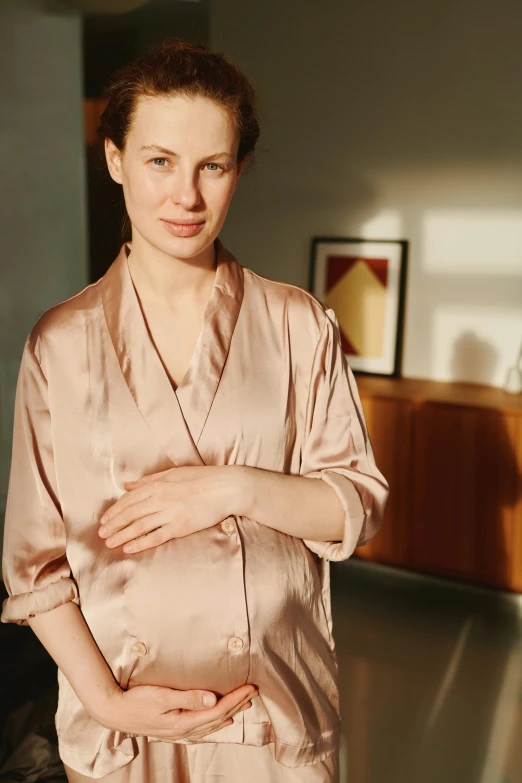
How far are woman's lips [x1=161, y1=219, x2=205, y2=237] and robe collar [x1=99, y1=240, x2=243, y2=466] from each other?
124 mm

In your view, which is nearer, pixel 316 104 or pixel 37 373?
pixel 37 373

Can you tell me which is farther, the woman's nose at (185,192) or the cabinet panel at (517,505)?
the cabinet panel at (517,505)

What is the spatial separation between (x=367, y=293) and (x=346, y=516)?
10.5ft

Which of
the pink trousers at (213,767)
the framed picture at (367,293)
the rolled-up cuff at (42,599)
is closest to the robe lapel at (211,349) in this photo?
the rolled-up cuff at (42,599)

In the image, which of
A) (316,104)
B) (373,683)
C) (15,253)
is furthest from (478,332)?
Result: (15,253)

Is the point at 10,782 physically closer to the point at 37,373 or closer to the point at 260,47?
the point at 37,373

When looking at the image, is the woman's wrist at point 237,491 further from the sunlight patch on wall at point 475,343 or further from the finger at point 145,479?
the sunlight patch on wall at point 475,343

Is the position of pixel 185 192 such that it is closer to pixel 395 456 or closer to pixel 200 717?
pixel 200 717

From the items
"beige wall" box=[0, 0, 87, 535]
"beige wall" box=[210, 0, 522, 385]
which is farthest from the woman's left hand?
"beige wall" box=[210, 0, 522, 385]

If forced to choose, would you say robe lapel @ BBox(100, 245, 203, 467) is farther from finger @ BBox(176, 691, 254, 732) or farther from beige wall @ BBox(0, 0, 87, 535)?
beige wall @ BBox(0, 0, 87, 535)

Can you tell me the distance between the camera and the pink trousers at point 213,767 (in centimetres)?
117

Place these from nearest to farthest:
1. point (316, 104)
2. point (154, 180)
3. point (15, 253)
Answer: point (154, 180) → point (15, 253) → point (316, 104)

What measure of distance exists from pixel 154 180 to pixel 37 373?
30cm

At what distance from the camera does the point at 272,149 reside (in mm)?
4469
